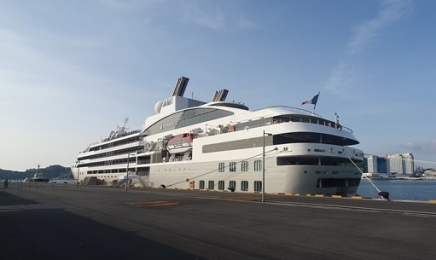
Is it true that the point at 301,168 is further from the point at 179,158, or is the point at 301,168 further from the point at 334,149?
the point at 179,158

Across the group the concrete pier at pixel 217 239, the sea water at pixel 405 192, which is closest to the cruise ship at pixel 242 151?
the concrete pier at pixel 217 239

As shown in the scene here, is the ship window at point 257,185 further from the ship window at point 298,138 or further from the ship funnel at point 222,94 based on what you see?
the ship funnel at point 222,94

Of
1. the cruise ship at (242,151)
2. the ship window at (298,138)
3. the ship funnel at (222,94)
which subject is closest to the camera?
the cruise ship at (242,151)

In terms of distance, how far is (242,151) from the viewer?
141ft

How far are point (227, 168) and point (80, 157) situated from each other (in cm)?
7737

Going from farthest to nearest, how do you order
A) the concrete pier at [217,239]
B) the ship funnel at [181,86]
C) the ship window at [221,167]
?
the ship funnel at [181,86], the ship window at [221,167], the concrete pier at [217,239]

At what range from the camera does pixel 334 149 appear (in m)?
38.1

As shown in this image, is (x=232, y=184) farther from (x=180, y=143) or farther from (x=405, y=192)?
(x=405, y=192)

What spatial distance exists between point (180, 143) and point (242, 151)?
670 inches

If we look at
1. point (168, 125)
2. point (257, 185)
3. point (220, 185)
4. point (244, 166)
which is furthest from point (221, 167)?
point (168, 125)

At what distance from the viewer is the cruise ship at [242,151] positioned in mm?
37188

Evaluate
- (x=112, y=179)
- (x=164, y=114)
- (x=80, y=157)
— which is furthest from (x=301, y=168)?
(x=80, y=157)

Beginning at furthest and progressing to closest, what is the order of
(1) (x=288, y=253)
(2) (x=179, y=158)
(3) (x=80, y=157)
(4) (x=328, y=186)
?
(3) (x=80, y=157) → (2) (x=179, y=158) → (4) (x=328, y=186) → (1) (x=288, y=253)

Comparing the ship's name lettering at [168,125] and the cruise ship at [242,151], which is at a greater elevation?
the ship's name lettering at [168,125]
